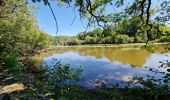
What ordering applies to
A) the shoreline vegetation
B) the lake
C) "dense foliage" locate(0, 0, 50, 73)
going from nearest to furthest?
1. the shoreline vegetation
2. the lake
3. "dense foliage" locate(0, 0, 50, 73)

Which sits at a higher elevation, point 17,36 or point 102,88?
point 17,36

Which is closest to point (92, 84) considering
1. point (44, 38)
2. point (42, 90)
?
point (42, 90)

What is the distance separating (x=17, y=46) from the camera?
2223cm

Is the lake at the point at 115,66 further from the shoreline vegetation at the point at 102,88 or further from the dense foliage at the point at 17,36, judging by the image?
the dense foliage at the point at 17,36

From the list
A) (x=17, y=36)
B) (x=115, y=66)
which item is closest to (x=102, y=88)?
(x=115, y=66)

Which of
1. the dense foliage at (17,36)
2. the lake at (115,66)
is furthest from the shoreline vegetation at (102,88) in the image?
the dense foliage at (17,36)

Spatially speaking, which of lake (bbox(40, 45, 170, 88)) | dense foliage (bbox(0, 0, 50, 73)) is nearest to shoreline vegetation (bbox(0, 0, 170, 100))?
lake (bbox(40, 45, 170, 88))

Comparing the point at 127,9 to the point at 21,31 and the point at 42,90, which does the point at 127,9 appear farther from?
the point at 21,31

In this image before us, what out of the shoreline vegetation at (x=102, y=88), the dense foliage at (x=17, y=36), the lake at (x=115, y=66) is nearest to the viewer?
the shoreline vegetation at (x=102, y=88)

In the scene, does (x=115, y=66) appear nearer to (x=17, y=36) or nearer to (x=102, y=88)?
(x=17, y=36)

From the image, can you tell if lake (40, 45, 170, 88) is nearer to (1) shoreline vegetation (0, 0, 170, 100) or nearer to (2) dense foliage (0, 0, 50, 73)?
(1) shoreline vegetation (0, 0, 170, 100)

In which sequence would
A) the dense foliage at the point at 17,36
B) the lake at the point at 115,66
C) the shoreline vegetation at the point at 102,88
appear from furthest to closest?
1. the dense foliage at the point at 17,36
2. the lake at the point at 115,66
3. the shoreline vegetation at the point at 102,88

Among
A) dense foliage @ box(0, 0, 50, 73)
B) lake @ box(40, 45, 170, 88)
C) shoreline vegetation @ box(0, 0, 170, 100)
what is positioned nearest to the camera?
shoreline vegetation @ box(0, 0, 170, 100)

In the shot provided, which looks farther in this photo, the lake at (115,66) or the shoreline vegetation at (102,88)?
the lake at (115,66)
